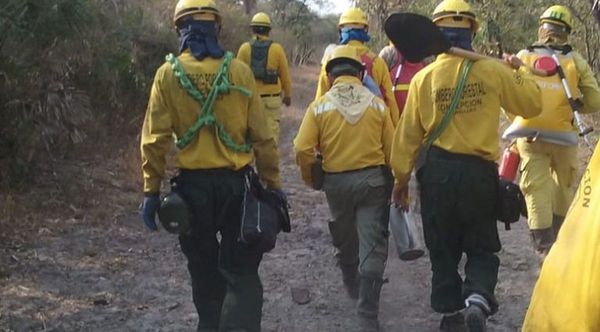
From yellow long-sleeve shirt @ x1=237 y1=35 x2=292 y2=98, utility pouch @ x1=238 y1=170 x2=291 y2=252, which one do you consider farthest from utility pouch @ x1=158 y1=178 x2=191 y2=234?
yellow long-sleeve shirt @ x1=237 y1=35 x2=292 y2=98

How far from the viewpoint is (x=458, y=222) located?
5180mm

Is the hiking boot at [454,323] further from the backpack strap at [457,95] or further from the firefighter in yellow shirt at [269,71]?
the firefighter in yellow shirt at [269,71]

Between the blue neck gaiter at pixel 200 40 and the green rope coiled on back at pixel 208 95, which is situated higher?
the blue neck gaiter at pixel 200 40

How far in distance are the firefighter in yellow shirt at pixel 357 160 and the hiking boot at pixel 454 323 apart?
0.47m

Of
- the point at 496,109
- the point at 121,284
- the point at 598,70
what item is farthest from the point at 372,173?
the point at 598,70

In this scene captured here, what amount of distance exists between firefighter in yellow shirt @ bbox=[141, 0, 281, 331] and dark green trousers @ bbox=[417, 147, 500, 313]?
3.69ft

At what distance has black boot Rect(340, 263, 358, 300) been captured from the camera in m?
6.35

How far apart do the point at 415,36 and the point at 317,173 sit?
52.1 inches

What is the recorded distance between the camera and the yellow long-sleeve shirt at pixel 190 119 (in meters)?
4.95

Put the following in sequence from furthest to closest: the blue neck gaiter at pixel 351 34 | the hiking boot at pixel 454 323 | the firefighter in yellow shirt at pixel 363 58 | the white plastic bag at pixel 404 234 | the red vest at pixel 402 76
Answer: the red vest at pixel 402 76
the blue neck gaiter at pixel 351 34
the firefighter in yellow shirt at pixel 363 58
the white plastic bag at pixel 404 234
the hiking boot at pixel 454 323

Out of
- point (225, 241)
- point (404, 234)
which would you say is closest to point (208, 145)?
point (225, 241)

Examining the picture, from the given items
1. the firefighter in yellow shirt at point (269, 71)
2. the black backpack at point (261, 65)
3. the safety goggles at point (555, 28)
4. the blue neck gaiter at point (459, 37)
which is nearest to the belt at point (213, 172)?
the blue neck gaiter at point (459, 37)

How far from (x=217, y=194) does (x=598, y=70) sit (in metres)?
9.89

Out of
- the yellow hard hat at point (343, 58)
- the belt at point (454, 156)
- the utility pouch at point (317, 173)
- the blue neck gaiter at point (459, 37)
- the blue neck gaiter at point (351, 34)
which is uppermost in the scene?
the blue neck gaiter at point (459, 37)
